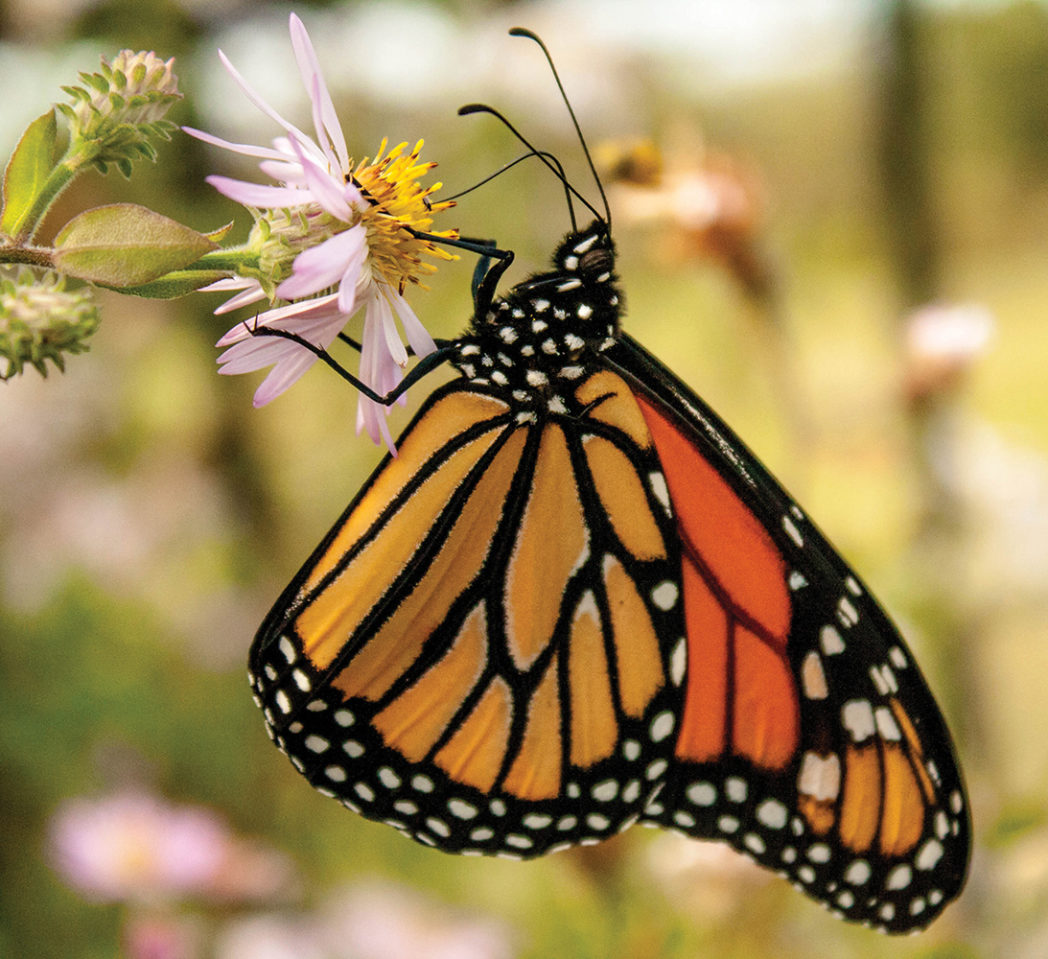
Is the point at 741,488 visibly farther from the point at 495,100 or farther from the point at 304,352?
the point at 495,100

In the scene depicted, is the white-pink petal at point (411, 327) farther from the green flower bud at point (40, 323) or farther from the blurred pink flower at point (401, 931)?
the blurred pink flower at point (401, 931)

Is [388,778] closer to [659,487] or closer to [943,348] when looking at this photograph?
[659,487]

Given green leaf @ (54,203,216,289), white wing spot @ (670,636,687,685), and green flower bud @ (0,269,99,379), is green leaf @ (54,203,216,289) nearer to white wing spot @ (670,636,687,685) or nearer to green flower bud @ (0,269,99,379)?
green flower bud @ (0,269,99,379)

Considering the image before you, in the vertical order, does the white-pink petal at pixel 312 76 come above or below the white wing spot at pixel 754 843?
above

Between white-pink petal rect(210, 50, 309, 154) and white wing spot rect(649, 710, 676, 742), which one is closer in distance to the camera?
white-pink petal rect(210, 50, 309, 154)

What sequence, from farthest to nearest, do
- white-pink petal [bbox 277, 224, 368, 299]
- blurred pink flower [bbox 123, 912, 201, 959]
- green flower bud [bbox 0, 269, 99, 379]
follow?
1. blurred pink flower [bbox 123, 912, 201, 959]
2. white-pink petal [bbox 277, 224, 368, 299]
3. green flower bud [bbox 0, 269, 99, 379]

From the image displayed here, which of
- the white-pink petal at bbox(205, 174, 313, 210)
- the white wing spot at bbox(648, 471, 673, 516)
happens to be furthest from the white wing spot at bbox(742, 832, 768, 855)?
the white-pink petal at bbox(205, 174, 313, 210)

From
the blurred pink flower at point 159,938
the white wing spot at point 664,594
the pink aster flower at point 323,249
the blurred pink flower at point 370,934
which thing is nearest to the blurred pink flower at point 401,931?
the blurred pink flower at point 370,934
